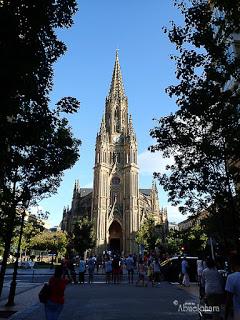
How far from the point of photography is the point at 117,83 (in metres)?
101

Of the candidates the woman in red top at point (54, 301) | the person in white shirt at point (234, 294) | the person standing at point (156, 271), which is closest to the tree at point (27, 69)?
the woman in red top at point (54, 301)

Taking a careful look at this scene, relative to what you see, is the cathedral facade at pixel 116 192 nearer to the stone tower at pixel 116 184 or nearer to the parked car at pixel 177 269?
the stone tower at pixel 116 184

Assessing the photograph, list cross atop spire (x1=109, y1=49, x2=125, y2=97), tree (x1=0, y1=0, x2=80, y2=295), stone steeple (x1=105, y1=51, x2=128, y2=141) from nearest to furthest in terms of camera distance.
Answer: tree (x1=0, y1=0, x2=80, y2=295), stone steeple (x1=105, y1=51, x2=128, y2=141), cross atop spire (x1=109, y1=49, x2=125, y2=97)

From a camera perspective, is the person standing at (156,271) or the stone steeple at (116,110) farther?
the stone steeple at (116,110)

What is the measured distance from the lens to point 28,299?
587 inches

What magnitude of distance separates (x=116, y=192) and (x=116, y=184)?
2.27 meters

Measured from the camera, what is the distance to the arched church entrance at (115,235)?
76938 millimetres

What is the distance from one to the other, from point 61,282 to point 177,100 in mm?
7639

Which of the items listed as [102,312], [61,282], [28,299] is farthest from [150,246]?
[61,282]

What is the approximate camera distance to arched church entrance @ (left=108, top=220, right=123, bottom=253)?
7694cm

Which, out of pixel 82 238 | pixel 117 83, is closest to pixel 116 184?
pixel 82 238

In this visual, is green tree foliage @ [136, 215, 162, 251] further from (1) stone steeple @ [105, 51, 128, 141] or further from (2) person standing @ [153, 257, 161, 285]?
(2) person standing @ [153, 257, 161, 285]

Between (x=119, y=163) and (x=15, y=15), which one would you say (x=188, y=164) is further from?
(x=119, y=163)

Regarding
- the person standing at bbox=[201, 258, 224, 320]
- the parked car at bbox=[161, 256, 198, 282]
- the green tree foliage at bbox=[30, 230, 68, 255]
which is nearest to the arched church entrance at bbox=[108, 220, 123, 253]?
the green tree foliage at bbox=[30, 230, 68, 255]
